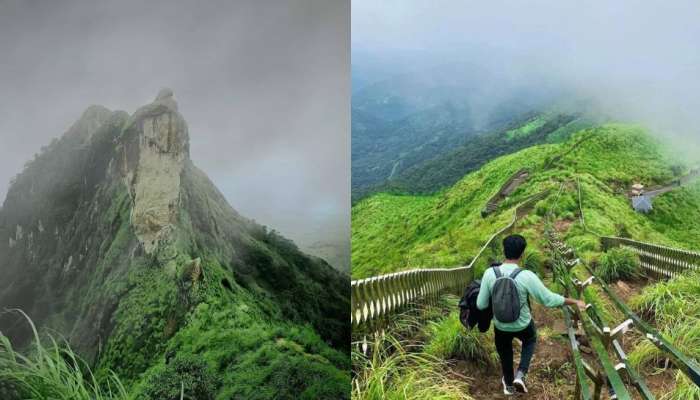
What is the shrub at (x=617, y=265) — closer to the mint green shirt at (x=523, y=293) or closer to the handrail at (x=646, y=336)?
the handrail at (x=646, y=336)

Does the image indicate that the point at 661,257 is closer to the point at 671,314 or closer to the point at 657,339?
the point at 671,314

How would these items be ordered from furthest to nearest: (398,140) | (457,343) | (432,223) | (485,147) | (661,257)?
(398,140) → (432,223) → (485,147) → (457,343) → (661,257)

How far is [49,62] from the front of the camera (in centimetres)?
282

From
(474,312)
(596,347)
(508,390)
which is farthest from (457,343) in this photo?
(596,347)

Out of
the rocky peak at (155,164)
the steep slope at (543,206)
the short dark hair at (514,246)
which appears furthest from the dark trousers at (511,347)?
the rocky peak at (155,164)

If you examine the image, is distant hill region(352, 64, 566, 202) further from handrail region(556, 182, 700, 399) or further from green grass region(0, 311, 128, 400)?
green grass region(0, 311, 128, 400)

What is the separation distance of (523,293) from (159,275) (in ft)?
5.69

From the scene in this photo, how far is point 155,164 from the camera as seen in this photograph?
3133 millimetres

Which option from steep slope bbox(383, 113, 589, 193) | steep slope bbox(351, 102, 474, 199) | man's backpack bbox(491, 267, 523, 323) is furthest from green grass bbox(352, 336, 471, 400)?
steep slope bbox(351, 102, 474, 199)

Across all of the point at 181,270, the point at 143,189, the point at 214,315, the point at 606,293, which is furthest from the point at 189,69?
the point at 606,293

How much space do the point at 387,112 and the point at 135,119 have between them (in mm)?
1949

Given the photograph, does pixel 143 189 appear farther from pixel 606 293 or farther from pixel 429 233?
pixel 606 293

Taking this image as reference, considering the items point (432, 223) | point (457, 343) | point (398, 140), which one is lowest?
point (457, 343)

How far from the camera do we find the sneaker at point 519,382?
3224mm
